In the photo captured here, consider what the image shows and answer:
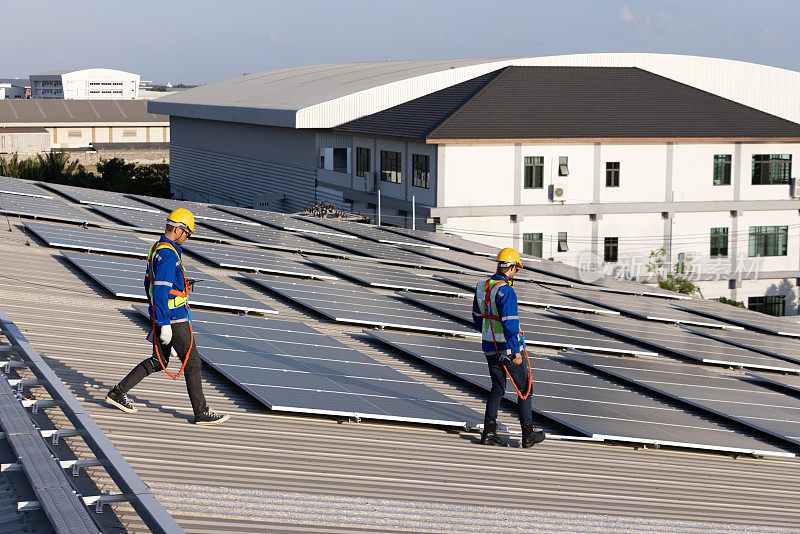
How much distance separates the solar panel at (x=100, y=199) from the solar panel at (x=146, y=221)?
1071mm

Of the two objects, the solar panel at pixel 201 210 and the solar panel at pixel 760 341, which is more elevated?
the solar panel at pixel 201 210

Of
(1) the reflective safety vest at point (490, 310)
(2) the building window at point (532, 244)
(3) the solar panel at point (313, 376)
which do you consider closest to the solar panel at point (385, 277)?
(3) the solar panel at point (313, 376)

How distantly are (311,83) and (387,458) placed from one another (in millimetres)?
60078

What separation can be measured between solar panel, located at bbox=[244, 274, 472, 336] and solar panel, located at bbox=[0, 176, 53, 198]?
1358 cm

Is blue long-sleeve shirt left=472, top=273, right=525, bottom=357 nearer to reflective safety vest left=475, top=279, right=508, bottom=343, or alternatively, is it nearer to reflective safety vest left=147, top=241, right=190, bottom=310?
reflective safety vest left=475, top=279, right=508, bottom=343

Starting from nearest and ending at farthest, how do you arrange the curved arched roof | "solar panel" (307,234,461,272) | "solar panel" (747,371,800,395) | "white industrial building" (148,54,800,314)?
"solar panel" (747,371,800,395) → "solar panel" (307,234,461,272) → "white industrial building" (148,54,800,314) → the curved arched roof

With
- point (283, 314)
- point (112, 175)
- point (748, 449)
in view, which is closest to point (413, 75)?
point (112, 175)

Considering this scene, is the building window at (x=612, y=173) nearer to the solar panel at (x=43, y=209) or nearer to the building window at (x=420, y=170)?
the building window at (x=420, y=170)

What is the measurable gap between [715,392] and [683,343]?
14.3 ft

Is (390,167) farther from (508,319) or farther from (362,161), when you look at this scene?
(508,319)

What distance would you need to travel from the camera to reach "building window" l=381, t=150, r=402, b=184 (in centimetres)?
4925

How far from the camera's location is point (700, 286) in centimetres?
5050

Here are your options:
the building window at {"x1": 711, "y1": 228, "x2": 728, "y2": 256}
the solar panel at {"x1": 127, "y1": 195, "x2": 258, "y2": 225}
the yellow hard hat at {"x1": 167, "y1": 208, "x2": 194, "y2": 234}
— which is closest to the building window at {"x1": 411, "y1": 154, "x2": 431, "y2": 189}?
the solar panel at {"x1": 127, "y1": 195, "x2": 258, "y2": 225}

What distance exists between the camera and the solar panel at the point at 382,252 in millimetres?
24609
